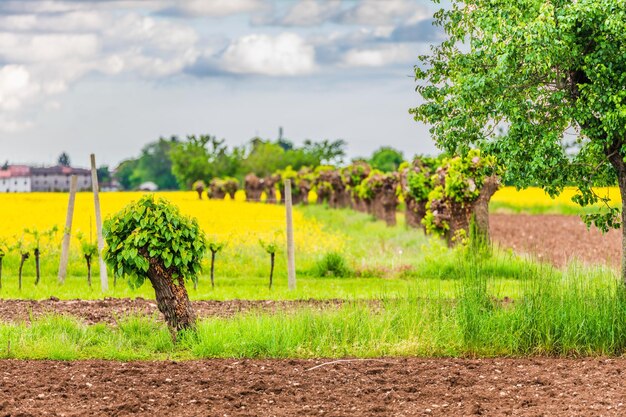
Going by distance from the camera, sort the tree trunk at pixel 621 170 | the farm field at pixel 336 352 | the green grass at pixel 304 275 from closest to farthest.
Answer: the farm field at pixel 336 352 < the tree trunk at pixel 621 170 < the green grass at pixel 304 275

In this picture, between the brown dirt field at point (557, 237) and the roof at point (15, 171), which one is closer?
the brown dirt field at point (557, 237)

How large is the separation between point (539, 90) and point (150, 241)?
19.5ft

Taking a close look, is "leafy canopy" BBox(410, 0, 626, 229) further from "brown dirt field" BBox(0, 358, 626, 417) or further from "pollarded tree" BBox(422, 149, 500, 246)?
"pollarded tree" BBox(422, 149, 500, 246)

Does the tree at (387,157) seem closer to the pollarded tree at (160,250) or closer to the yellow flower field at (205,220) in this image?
the yellow flower field at (205,220)

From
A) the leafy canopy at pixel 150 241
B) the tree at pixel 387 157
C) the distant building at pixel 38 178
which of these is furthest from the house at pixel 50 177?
the tree at pixel 387 157

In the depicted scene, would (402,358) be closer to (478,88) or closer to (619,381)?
(619,381)

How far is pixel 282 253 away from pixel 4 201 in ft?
36.3

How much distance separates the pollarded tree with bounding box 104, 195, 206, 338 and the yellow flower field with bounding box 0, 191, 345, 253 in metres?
8.83

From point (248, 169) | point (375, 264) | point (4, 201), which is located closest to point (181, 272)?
point (375, 264)

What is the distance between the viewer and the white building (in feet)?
122

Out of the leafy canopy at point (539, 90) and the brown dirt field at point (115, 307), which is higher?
the leafy canopy at point (539, 90)

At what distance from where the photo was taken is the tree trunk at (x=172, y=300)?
13281mm

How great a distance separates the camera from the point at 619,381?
11.2 metres

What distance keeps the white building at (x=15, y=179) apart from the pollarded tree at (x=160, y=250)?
2472cm
